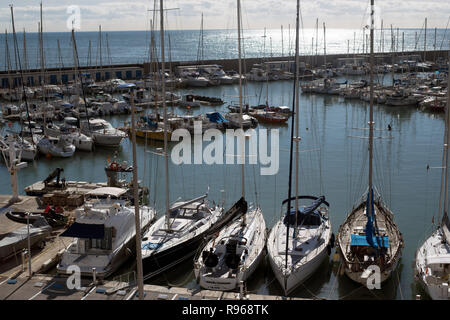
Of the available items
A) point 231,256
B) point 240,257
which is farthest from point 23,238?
point 240,257

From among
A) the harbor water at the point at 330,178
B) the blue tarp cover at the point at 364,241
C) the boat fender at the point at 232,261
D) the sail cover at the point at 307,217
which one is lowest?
the harbor water at the point at 330,178

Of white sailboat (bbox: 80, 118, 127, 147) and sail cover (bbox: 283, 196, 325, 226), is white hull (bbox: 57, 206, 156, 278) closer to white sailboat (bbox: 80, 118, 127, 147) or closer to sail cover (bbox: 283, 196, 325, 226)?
sail cover (bbox: 283, 196, 325, 226)

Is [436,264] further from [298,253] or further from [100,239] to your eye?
[100,239]

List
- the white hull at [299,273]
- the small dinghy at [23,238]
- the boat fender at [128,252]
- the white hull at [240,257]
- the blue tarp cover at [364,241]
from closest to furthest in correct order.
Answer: the white hull at [240,257] → the white hull at [299,273] → the blue tarp cover at [364,241] → the small dinghy at [23,238] → the boat fender at [128,252]

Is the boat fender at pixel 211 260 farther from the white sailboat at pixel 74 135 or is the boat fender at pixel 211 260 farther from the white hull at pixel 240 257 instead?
the white sailboat at pixel 74 135

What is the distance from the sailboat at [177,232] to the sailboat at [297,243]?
2.42 meters

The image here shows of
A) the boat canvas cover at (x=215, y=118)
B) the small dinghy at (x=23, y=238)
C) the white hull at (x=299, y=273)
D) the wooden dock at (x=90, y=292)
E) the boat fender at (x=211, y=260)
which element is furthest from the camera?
the boat canvas cover at (x=215, y=118)

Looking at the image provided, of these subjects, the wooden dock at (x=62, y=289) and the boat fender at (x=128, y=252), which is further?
the boat fender at (x=128, y=252)

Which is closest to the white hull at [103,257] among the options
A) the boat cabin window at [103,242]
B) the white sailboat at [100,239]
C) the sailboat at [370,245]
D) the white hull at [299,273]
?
the white sailboat at [100,239]

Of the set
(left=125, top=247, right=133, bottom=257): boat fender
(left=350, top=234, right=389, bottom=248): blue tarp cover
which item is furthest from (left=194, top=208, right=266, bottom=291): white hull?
(left=350, top=234, right=389, bottom=248): blue tarp cover

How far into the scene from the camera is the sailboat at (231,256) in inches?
732

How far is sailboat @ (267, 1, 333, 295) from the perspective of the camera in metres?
18.8

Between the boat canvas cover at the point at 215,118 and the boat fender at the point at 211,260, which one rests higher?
the boat canvas cover at the point at 215,118

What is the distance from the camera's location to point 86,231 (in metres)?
20.0
